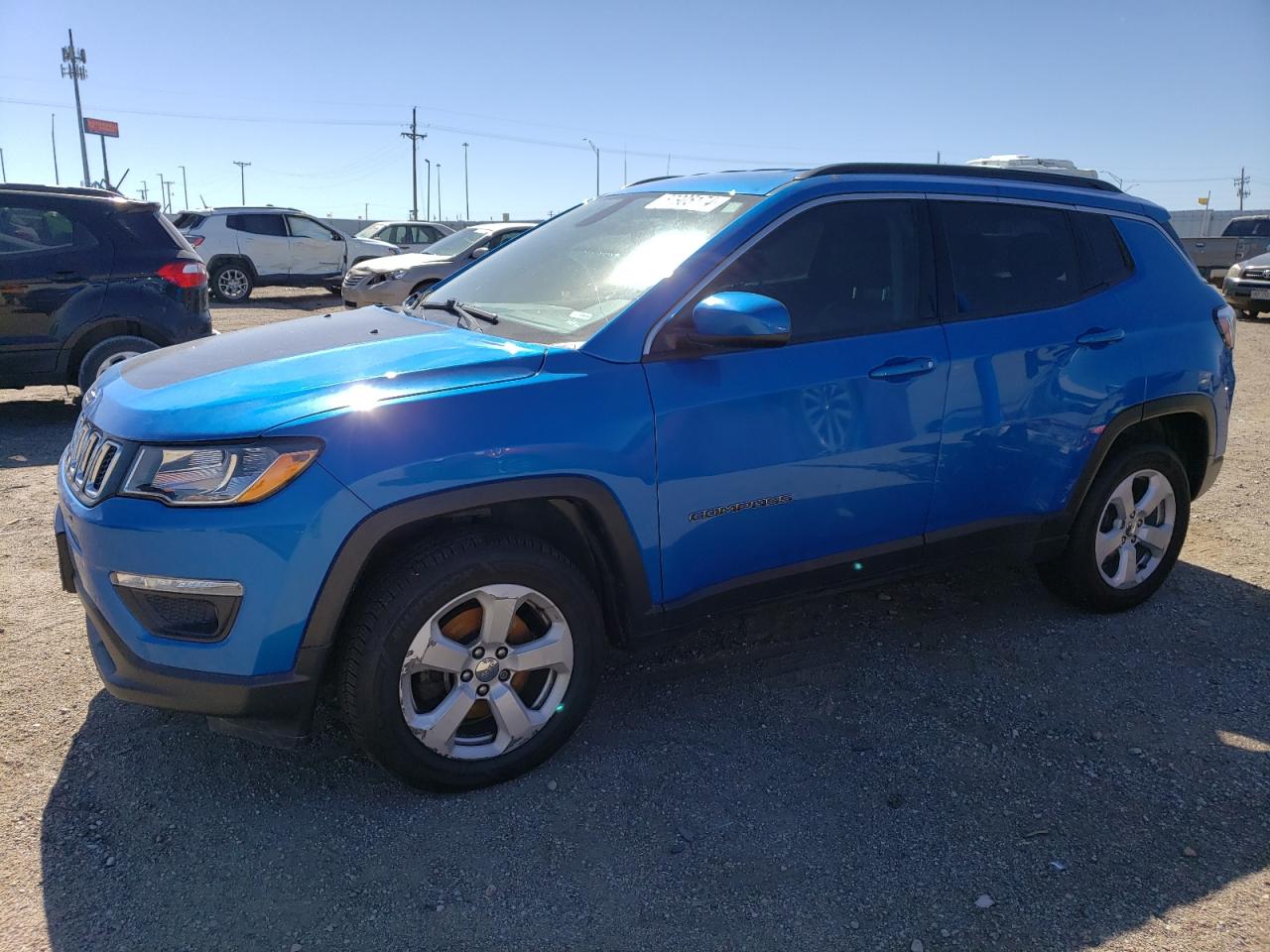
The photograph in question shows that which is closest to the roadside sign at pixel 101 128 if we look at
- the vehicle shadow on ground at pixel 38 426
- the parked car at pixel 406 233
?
the parked car at pixel 406 233

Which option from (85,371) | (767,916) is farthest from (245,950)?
(85,371)

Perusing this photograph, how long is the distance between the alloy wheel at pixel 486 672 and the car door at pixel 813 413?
44 cm

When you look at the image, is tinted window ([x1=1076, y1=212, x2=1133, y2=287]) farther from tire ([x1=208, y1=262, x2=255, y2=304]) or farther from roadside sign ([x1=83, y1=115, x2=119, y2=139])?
roadside sign ([x1=83, y1=115, x2=119, y2=139])

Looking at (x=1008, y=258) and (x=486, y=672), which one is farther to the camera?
(x=1008, y=258)

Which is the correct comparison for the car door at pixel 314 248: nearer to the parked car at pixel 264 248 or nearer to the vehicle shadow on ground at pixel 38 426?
the parked car at pixel 264 248

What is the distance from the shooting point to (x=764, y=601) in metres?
3.24

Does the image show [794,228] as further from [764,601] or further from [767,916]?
[767,916]

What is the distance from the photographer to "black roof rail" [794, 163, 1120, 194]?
3459 millimetres

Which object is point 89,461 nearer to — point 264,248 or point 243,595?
point 243,595

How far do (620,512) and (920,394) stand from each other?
125cm

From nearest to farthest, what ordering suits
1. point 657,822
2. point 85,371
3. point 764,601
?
point 657,822
point 764,601
point 85,371

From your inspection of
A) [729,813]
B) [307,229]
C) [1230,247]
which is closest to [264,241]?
[307,229]

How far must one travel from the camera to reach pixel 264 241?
19000mm

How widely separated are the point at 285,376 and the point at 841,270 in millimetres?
1904
